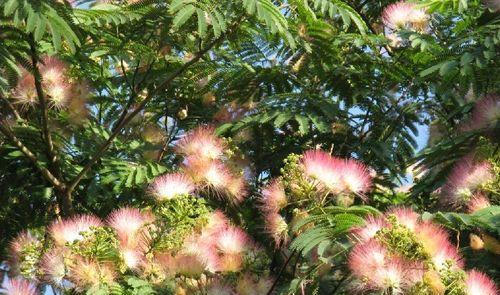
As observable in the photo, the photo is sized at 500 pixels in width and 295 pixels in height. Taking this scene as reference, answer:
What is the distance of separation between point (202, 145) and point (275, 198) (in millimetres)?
835

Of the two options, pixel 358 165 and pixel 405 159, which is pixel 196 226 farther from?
pixel 405 159

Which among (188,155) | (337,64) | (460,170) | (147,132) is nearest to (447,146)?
(460,170)

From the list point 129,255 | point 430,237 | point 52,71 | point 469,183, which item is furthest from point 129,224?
point 469,183

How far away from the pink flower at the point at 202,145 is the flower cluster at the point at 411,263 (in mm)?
1501

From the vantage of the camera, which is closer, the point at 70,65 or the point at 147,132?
the point at 70,65

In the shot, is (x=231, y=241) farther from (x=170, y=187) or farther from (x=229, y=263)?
(x=170, y=187)

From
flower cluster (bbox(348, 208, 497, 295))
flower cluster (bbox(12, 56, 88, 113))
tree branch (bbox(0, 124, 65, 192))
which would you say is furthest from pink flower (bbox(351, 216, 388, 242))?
flower cluster (bbox(12, 56, 88, 113))

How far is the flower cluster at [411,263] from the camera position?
330cm

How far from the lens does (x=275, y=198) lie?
13.6 ft

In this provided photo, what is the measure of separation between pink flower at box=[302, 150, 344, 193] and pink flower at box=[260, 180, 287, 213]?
0.19m

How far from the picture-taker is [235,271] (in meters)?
4.25

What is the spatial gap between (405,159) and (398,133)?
0.52ft

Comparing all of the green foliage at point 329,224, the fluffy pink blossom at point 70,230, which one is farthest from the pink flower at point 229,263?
the fluffy pink blossom at point 70,230

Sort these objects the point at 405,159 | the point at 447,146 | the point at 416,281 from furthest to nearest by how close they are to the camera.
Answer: the point at 405,159, the point at 447,146, the point at 416,281
